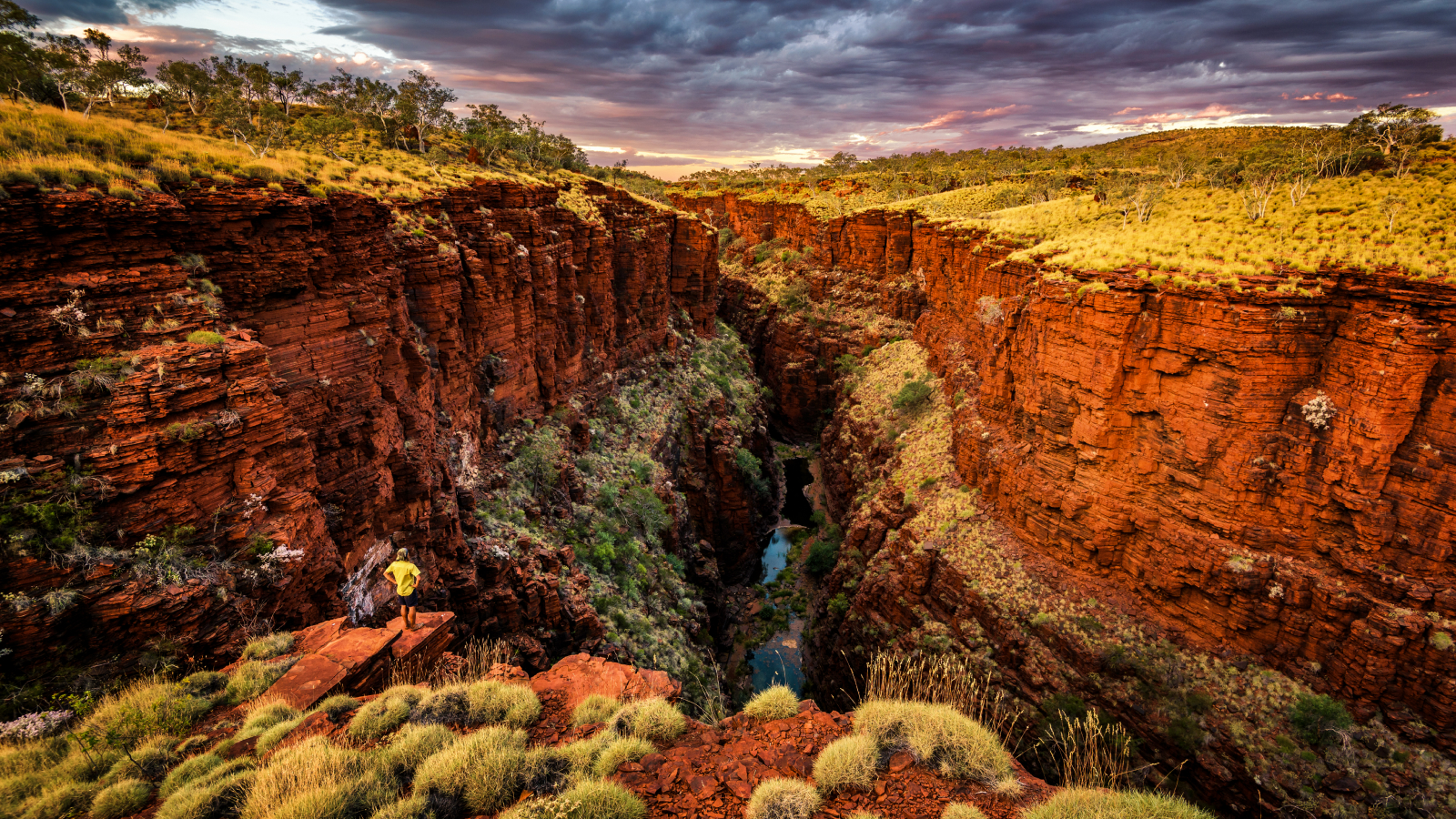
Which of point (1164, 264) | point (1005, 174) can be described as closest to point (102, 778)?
point (1164, 264)

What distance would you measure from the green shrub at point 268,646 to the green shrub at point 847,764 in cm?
870

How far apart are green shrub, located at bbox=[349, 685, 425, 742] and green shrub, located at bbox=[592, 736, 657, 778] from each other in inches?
113

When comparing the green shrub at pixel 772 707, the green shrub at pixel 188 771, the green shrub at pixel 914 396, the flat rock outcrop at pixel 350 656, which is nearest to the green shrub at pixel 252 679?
the flat rock outcrop at pixel 350 656

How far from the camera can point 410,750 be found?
22.0 feet

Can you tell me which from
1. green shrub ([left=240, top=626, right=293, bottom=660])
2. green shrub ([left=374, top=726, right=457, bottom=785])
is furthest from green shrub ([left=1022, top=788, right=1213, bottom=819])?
green shrub ([left=240, top=626, right=293, bottom=660])

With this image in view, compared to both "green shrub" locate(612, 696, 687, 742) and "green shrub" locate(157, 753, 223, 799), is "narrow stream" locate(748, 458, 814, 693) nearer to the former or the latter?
"green shrub" locate(612, 696, 687, 742)

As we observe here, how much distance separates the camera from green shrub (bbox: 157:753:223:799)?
19.8 feet

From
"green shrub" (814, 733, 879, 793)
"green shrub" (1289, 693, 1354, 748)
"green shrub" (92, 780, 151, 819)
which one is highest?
"green shrub" (92, 780, 151, 819)

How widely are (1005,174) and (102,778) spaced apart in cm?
7087

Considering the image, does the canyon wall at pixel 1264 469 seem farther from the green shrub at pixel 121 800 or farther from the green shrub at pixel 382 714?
the green shrub at pixel 121 800

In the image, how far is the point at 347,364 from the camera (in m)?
13.9

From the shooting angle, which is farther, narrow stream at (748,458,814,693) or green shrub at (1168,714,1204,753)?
narrow stream at (748,458,814,693)

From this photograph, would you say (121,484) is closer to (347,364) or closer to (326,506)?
(326,506)

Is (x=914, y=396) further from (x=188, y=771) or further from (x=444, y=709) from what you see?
(x=188, y=771)
